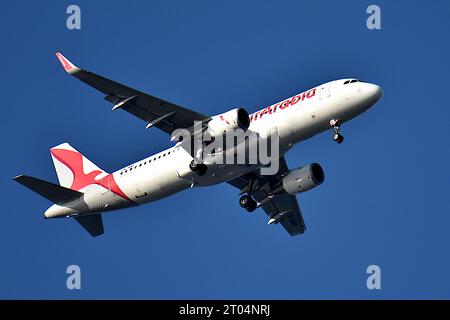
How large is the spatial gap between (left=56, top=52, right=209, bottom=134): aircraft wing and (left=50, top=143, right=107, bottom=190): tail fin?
703 cm

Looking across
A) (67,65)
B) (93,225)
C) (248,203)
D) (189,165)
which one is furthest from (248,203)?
(67,65)

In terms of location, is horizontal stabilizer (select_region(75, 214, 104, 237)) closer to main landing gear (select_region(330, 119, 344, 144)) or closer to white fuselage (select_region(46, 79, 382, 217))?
white fuselage (select_region(46, 79, 382, 217))

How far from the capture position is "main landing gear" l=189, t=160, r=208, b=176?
52594 millimetres

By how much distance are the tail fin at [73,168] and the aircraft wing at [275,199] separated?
8.93m

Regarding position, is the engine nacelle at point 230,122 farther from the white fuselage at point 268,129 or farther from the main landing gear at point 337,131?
the main landing gear at point 337,131

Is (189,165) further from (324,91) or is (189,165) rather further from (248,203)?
(324,91)

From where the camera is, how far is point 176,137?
175 feet

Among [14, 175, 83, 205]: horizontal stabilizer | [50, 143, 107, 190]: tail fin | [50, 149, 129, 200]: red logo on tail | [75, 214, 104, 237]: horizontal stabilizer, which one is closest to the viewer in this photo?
[14, 175, 83, 205]: horizontal stabilizer

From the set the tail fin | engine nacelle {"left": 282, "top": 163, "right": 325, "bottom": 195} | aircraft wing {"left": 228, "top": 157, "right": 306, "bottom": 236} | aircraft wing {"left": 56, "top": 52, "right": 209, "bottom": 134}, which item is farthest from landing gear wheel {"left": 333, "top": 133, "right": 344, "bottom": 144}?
the tail fin

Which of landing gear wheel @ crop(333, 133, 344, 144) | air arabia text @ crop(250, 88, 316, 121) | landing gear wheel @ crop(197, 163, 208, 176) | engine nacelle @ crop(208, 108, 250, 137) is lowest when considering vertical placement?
landing gear wheel @ crop(197, 163, 208, 176)

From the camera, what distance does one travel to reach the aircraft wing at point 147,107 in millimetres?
50875

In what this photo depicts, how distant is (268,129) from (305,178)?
6598 millimetres

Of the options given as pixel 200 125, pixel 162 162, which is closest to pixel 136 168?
pixel 162 162

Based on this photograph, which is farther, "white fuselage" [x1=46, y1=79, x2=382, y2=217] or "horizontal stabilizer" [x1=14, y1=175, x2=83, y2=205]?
"horizontal stabilizer" [x1=14, y1=175, x2=83, y2=205]
